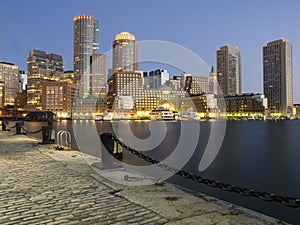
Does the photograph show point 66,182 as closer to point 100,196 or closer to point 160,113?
point 100,196

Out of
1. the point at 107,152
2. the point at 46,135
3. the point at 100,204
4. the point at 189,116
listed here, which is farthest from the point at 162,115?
the point at 100,204

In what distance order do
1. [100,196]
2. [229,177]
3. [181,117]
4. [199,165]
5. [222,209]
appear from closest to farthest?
1. [222,209]
2. [100,196]
3. [229,177]
4. [199,165]
5. [181,117]

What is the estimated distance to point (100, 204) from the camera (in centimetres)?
596

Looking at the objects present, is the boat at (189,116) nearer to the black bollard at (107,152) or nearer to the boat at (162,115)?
the boat at (162,115)

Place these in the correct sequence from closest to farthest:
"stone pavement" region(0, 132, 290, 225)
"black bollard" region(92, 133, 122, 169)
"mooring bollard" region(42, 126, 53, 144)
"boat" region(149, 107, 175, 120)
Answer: "stone pavement" region(0, 132, 290, 225)
"black bollard" region(92, 133, 122, 169)
"mooring bollard" region(42, 126, 53, 144)
"boat" region(149, 107, 175, 120)

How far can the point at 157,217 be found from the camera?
16.9 ft

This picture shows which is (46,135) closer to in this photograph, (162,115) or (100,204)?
(100,204)

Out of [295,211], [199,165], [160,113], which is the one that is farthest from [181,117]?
[295,211]

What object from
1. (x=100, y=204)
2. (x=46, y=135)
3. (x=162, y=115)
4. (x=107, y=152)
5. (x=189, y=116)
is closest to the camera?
(x=100, y=204)

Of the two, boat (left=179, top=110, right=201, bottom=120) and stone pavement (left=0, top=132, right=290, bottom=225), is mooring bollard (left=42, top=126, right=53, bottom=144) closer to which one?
stone pavement (left=0, top=132, right=290, bottom=225)

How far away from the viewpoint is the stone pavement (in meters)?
5.11

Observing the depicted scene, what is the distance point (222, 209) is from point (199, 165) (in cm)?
1843

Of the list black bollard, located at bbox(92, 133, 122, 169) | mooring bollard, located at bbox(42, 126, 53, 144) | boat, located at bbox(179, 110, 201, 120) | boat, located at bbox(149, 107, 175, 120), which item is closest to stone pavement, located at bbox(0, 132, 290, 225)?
black bollard, located at bbox(92, 133, 122, 169)

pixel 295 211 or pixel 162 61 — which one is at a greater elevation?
pixel 162 61
